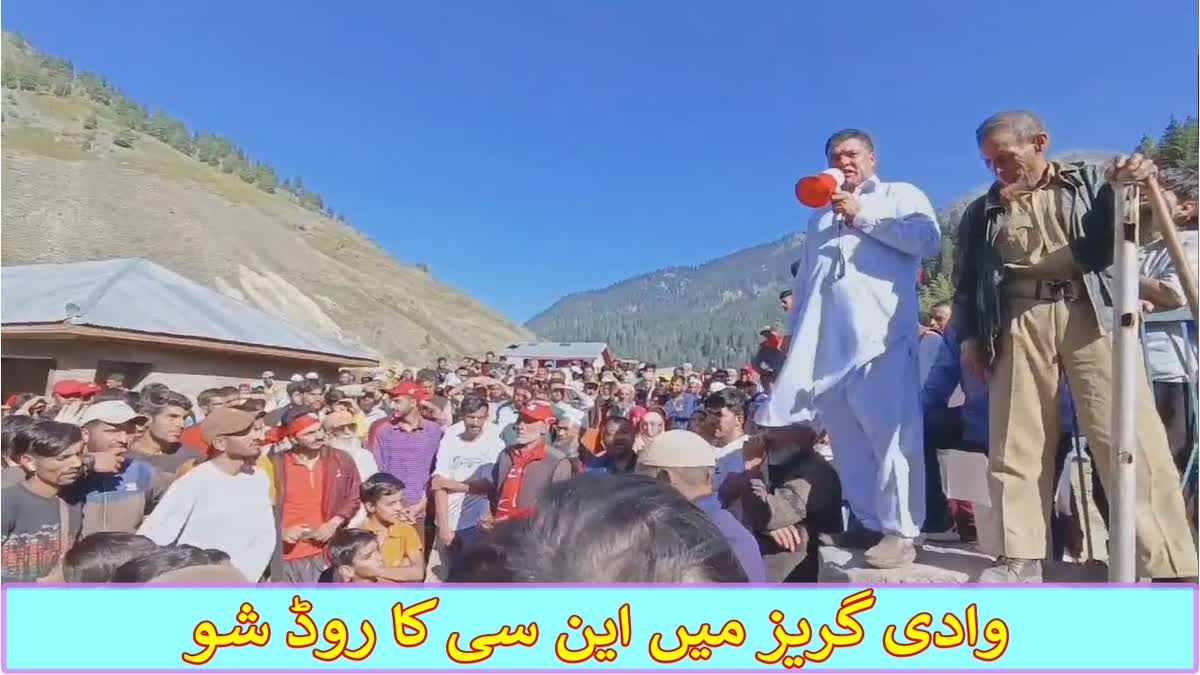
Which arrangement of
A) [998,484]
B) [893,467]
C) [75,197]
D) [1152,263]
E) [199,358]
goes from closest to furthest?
[998,484] < [893,467] < [1152,263] < [199,358] < [75,197]

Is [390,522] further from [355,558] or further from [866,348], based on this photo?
[866,348]

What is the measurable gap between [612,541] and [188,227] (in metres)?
32.8

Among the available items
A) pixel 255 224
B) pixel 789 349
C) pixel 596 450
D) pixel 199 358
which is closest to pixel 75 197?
pixel 255 224

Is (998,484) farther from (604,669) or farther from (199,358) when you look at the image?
(199,358)

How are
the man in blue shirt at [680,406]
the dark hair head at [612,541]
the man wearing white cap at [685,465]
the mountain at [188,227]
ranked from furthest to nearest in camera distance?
the mountain at [188,227], the man in blue shirt at [680,406], the man wearing white cap at [685,465], the dark hair head at [612,541]

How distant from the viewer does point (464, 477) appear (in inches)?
152

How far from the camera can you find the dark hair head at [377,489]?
3104 mm

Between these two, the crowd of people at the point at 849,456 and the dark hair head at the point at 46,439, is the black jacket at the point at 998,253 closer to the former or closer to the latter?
the crowd of people at the point at 849,456

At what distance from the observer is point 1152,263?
197 centimetres

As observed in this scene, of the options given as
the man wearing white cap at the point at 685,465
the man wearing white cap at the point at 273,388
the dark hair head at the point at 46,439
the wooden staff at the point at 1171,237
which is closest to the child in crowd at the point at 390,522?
the dark hair head at the point at 46,439

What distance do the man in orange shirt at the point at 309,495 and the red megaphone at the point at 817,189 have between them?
230cm

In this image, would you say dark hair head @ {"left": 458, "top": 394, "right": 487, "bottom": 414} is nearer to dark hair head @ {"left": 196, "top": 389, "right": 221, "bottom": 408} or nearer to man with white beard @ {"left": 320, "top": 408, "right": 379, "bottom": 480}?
man with white beard @ {"left": 320, "top": 408, "right": 379, "bottom": 480}

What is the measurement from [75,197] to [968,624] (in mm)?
31218

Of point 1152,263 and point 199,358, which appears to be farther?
point 199,358
